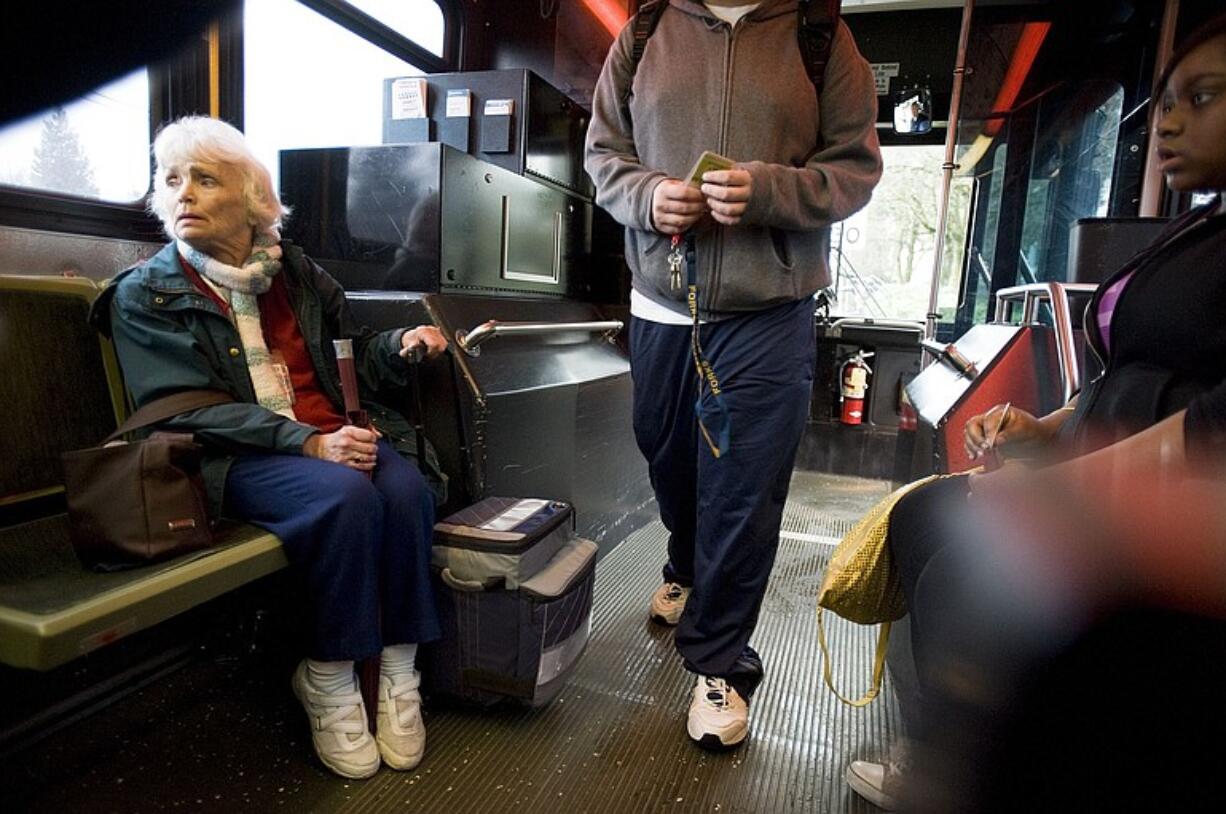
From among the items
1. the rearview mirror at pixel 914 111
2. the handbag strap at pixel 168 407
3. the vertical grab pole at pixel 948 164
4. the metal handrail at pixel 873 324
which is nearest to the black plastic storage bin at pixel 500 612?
the handbag strap at pixel 168 407

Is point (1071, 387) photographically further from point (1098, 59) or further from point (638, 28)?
→ point (1098, 59)

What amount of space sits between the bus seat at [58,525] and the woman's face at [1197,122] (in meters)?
1.60

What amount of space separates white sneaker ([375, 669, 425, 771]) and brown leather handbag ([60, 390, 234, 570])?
0.53 m

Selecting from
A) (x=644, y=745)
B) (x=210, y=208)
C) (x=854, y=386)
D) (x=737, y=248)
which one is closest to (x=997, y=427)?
(x=737, y=248)

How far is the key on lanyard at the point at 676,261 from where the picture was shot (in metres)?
1.53

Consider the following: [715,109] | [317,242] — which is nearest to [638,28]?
[715,109]

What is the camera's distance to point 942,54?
4594mm

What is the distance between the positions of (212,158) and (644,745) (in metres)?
1.65

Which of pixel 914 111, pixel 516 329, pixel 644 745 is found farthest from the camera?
pixel 914 111

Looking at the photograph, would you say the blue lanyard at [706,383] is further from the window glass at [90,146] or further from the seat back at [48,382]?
the window glass at [90,146]

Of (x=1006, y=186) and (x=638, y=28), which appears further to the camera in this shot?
(x=1006, y=186)

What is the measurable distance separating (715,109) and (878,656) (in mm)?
1181

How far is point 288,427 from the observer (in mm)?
1468

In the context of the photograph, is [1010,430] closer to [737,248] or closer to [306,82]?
[737,248]
